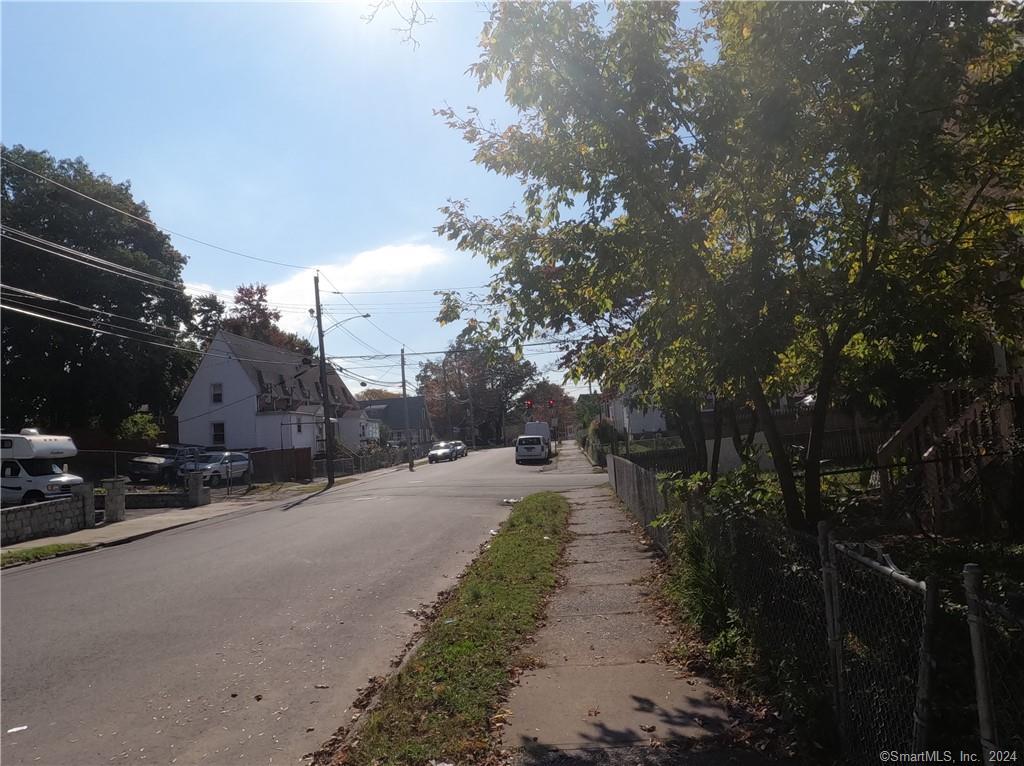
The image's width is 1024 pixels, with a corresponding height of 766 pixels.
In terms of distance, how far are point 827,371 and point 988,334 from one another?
71.4 inches

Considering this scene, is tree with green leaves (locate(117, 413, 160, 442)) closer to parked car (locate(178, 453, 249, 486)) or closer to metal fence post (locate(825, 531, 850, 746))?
parked car (locate(178, 453, 249, 486))

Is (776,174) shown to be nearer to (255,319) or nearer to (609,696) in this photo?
(609,696)

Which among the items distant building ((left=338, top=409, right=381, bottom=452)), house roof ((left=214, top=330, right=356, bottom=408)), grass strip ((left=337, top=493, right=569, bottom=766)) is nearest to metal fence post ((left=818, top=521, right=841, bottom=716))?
grass strip ((left=337, top=493, right=569, bottom=766))

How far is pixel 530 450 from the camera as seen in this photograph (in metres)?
45.2

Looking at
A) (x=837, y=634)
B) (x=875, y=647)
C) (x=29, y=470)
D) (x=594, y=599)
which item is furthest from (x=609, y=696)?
(x=29, y=470)

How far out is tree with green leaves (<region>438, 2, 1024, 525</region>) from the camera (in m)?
5.39

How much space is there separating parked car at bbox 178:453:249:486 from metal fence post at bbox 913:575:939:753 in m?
35.5

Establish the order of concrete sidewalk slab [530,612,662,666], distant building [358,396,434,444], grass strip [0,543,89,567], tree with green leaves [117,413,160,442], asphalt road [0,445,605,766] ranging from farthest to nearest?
distant building [358,396,434,444]
tree with green leaves [117,413,160,442]
grass strip [0,543,89,567]
concrete sidewalk slab [530,612,662,666]
asphalt road [0,445,605,766]

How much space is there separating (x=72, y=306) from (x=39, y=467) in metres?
20.8

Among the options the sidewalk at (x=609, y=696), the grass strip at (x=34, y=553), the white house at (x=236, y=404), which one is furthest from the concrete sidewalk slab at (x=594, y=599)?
the white house at (x=236, y=404)

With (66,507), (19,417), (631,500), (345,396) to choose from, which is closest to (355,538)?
(631,500)

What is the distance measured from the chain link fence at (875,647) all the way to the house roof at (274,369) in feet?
131

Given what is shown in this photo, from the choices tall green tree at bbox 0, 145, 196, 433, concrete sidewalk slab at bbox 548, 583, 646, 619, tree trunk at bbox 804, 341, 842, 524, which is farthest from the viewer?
tall green tree at bbox 0, 145, 196, 433

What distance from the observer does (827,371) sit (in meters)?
6.11
